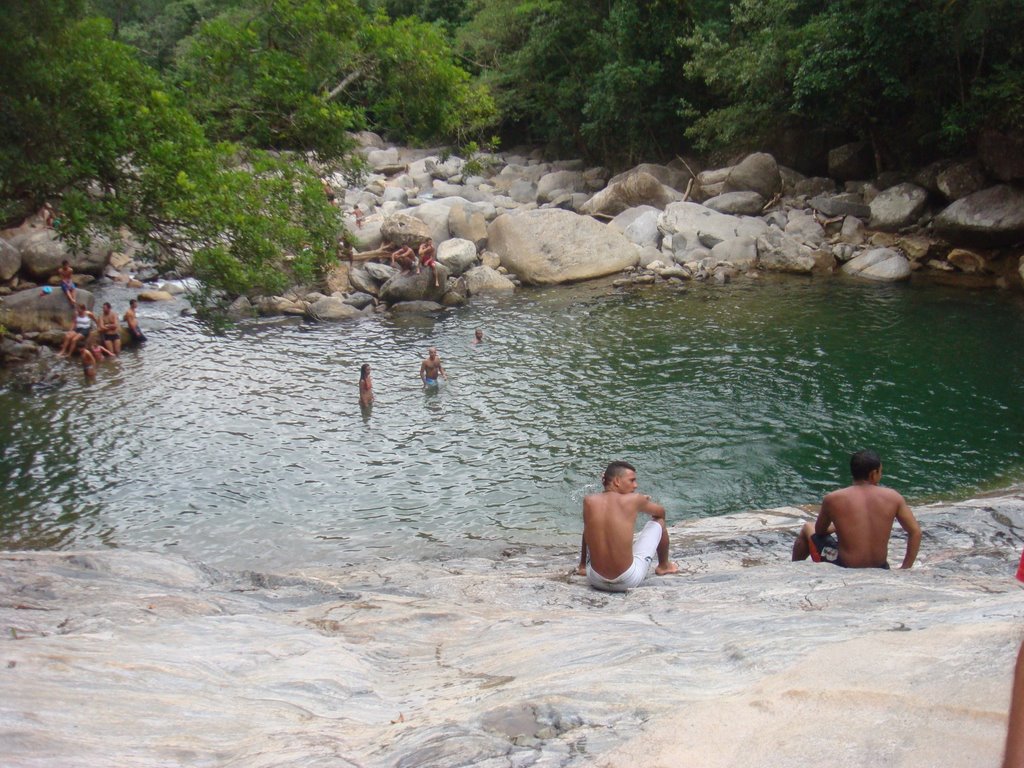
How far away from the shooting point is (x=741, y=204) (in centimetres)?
3152

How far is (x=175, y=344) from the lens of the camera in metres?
21.7

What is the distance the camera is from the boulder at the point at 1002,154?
958 inches

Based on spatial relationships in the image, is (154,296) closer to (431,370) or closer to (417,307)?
(417,307)

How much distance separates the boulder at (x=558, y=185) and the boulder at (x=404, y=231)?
34.7 ft

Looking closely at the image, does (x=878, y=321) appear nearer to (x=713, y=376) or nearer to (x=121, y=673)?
(x=713, y=376)

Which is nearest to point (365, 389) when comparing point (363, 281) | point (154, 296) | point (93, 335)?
point (93, 335)

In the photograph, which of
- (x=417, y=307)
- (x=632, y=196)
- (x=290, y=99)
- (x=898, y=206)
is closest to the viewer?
(x=290, y=99)

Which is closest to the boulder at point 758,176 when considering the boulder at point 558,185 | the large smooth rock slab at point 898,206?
the large smooth rock slab at point 898,206

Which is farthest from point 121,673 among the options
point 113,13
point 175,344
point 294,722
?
point 113,13

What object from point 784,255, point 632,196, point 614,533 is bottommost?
point 614,533

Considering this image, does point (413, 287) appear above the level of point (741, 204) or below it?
below

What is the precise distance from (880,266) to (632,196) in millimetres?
10331

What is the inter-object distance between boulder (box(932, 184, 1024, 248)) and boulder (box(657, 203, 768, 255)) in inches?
240

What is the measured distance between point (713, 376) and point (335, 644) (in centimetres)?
1356
